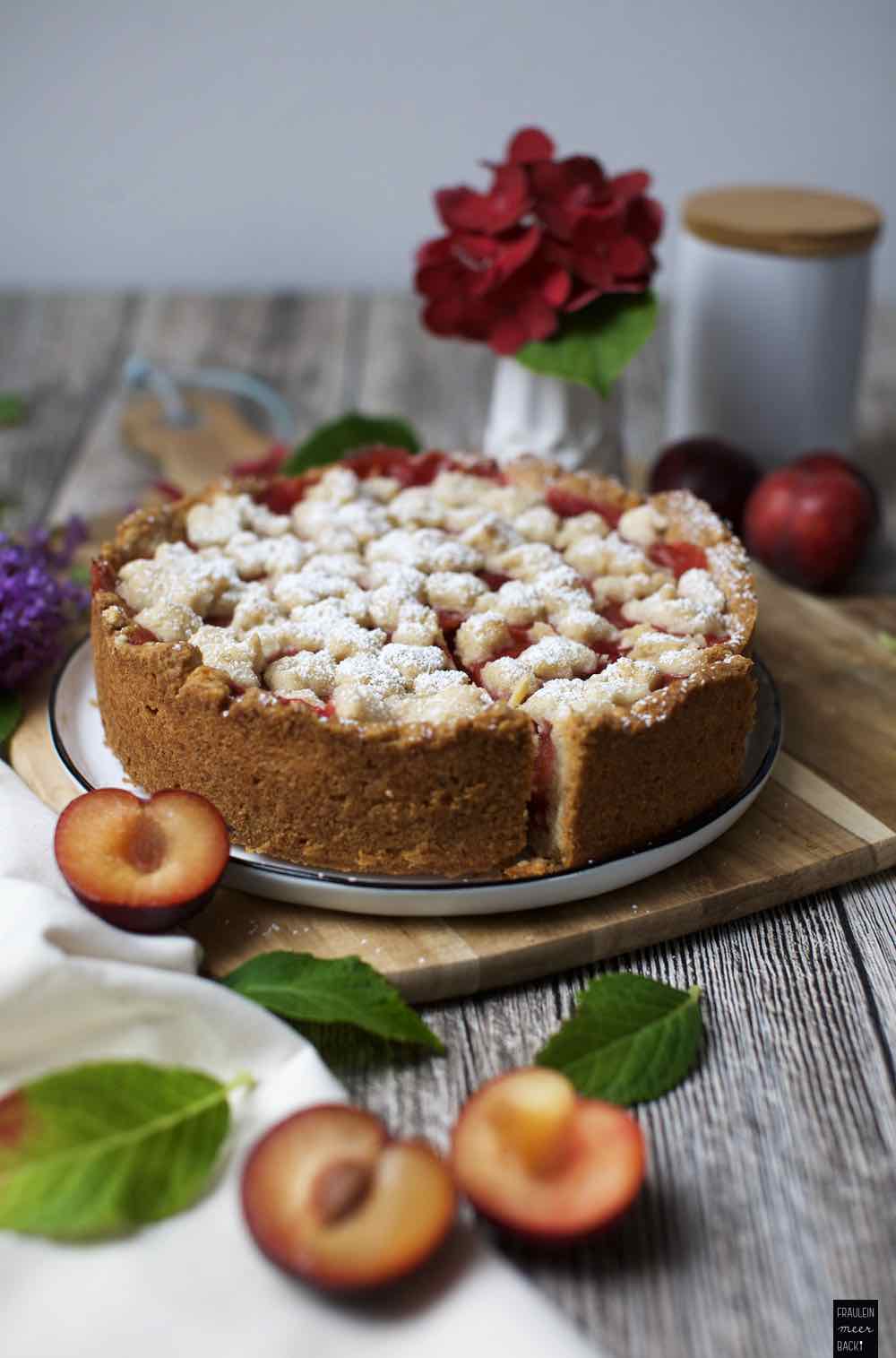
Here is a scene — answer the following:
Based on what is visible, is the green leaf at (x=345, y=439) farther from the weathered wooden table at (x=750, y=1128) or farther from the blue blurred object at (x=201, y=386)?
the weathered wooden table at (x=750, y=1128)

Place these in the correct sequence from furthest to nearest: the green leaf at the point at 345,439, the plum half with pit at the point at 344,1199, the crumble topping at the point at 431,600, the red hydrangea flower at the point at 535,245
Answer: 1. the green leaf at the point at 345,439
2. the red hydrangea flower at the point at 535,245
3. the crumble topping at the point at 431,600
4. the plum half with pit at the point at 344,1199

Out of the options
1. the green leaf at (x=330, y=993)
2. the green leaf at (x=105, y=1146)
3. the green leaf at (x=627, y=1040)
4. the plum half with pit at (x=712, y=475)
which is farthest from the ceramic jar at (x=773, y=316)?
the green leaf at (x=105, y=1146)

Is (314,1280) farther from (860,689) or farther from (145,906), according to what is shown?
(860,689)

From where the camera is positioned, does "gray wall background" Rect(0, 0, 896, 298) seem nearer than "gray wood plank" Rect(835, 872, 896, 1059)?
No

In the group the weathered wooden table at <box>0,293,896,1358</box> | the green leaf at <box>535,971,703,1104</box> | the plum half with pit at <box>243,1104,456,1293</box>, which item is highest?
the plum half with pit at <box>243,1104,456,1293</box>

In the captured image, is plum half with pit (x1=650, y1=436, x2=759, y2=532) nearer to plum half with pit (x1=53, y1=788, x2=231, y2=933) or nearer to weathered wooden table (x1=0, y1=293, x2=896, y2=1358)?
weathered wooden table (x1=0, y1=293, x2=896, y2=1358)

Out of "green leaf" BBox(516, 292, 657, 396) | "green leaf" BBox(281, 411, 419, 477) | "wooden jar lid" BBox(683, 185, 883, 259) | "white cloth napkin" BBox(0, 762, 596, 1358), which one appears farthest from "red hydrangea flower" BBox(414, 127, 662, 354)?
"white cloth napkin" BBox(0, 762, 596, 1358)

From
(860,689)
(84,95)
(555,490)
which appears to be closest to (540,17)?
(84,95)

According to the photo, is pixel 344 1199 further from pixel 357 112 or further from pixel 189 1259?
pixel 357 112
